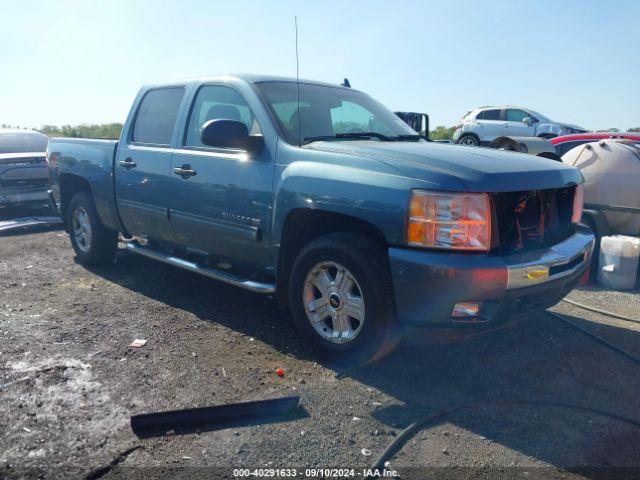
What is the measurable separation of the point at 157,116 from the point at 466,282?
11.1 ft

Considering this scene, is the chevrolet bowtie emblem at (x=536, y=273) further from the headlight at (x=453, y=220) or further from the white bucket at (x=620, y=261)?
the white bucket at (x=620, y=261)

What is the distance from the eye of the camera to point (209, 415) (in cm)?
306

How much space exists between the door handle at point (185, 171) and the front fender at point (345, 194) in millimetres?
976

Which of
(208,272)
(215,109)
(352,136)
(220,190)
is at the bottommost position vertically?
(208,272)

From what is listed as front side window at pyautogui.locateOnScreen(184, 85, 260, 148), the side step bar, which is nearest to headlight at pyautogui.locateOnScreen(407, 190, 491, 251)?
the side step bar

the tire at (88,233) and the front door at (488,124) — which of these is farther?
the front door at (488,124)

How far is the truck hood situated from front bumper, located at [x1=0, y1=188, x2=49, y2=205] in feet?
24.3

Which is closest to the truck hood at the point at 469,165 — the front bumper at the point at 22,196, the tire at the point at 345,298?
the tire at the point at 345,298

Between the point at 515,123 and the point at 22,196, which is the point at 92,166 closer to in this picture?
the point at 22,196

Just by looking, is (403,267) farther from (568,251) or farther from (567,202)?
(567,202)

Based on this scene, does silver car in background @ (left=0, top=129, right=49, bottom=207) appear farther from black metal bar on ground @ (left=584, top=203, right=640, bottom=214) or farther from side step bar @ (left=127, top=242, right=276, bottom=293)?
black metal bar on ground @ (left=584, top=203, right=640, bottom=214)

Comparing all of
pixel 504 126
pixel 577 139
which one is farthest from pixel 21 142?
pixel 504 126

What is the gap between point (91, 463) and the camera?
8.80 feet

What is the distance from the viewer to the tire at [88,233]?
6016 millimetres
